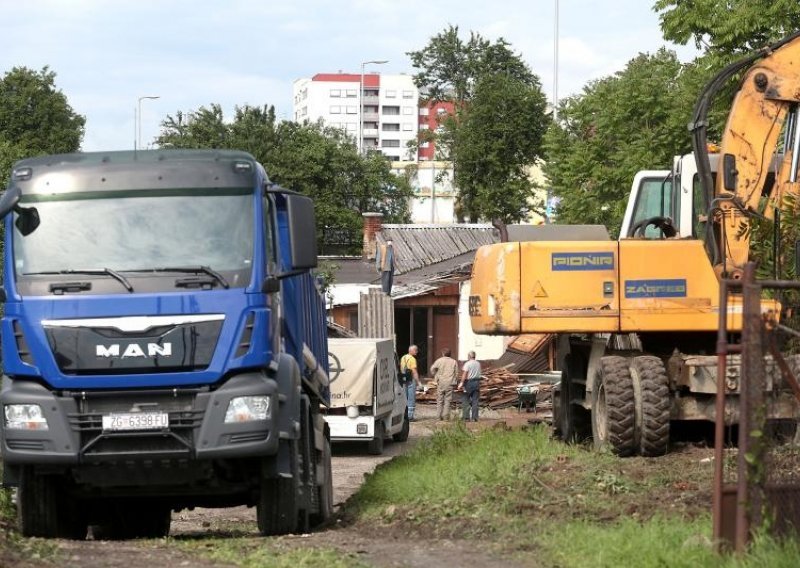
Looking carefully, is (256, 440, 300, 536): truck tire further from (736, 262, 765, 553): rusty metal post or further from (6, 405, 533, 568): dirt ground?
(736, 262, 765, 553): rusty metal post

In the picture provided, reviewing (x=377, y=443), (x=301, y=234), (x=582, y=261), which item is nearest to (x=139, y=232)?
(x=301, y=234)

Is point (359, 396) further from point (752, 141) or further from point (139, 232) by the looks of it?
point (139, 232)

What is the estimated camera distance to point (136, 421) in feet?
38.9

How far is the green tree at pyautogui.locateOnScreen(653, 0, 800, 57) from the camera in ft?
95.7

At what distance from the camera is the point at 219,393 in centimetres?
1183

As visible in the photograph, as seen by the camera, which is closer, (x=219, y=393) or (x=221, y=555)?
(x=221, y=555)

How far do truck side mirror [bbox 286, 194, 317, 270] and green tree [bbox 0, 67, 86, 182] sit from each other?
71.3 metres

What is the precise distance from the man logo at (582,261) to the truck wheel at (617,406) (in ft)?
3.29

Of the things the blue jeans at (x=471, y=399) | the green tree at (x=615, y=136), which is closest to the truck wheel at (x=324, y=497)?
the blue jeans at (x=471, y=399)

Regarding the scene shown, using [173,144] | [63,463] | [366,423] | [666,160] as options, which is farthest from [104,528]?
[173,144]

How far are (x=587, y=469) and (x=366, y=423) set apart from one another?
547 inches

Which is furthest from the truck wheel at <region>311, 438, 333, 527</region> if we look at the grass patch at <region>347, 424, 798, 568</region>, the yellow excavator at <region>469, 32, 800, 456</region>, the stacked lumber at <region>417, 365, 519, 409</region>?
the stacked lumber at <region>417, 365, 519, 409</region>

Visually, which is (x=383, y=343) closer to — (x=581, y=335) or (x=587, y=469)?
(x=581, y=335)

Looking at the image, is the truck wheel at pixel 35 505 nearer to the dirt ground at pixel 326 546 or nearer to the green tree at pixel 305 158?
the dirt ground at pixel 326 546
